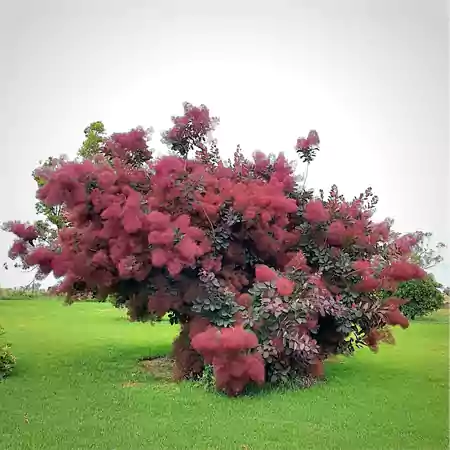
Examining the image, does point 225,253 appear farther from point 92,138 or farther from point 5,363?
point 92,138

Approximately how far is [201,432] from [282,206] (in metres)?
2.68

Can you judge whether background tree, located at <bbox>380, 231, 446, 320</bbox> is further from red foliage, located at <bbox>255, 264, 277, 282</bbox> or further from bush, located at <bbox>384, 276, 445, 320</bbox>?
red foliage, located at <bbox>255, 264, 277, 282</bbox>

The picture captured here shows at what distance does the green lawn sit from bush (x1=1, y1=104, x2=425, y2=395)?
0.50 m

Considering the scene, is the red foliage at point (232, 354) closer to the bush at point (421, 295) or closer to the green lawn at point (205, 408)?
the green lawn at point (205, 408)

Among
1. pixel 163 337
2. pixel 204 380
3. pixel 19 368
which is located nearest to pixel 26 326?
pixel 163 337

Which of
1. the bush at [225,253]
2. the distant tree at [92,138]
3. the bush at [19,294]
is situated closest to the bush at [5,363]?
the bush at [225,253]

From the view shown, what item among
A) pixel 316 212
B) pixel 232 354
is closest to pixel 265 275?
pixel 232 354

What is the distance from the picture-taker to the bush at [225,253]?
659cm

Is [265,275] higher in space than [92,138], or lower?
lower

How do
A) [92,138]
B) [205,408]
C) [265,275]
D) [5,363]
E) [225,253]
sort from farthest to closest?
[92,138]
[5,363]
[225,253]
[265,275]
[205,408]

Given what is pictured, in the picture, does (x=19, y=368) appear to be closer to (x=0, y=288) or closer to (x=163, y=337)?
(x=163, y=337)

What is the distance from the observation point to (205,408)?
6125 mm

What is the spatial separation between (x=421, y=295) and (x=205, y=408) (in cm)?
1120

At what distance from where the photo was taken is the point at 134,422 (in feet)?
18.2
